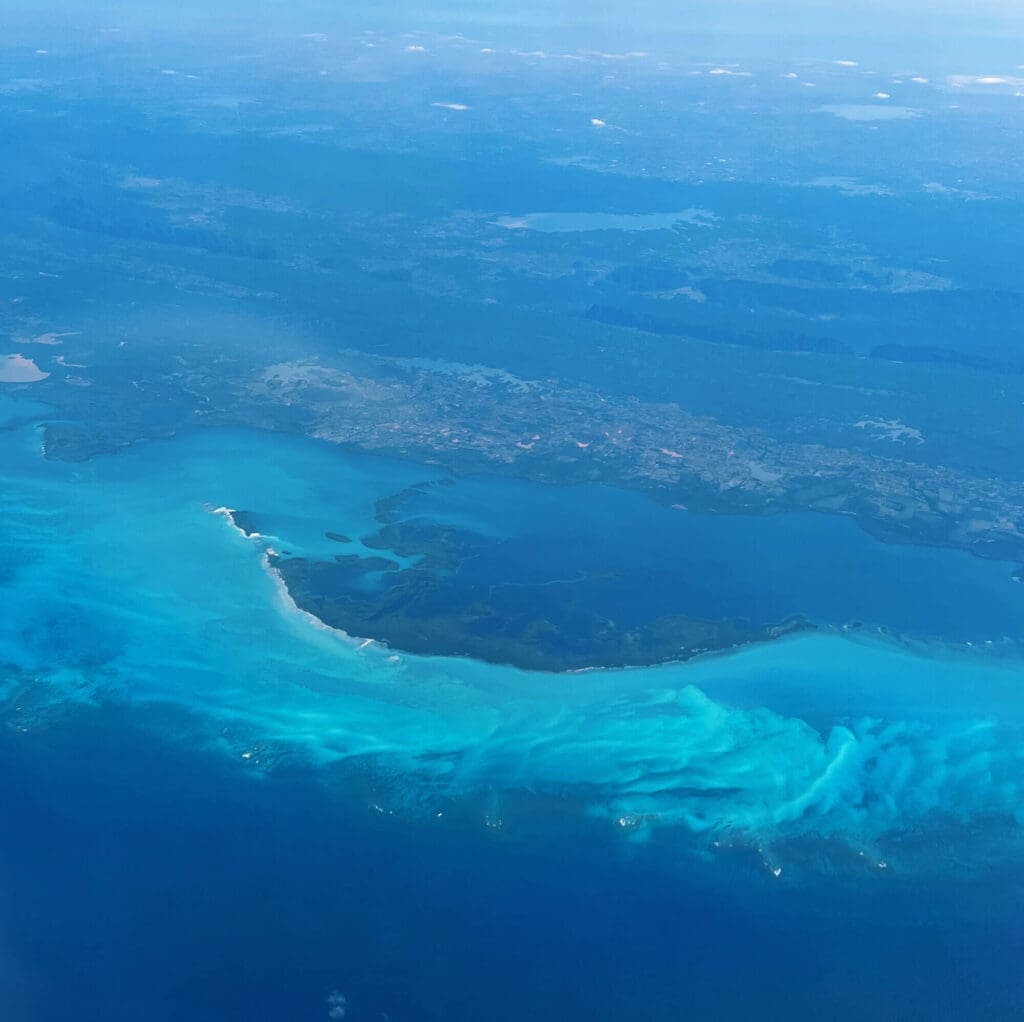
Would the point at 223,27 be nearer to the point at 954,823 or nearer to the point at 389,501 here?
the point at 389,501

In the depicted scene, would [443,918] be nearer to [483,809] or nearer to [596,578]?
[483,809]

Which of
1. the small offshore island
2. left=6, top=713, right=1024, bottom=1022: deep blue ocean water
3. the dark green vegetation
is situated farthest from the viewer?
the dark green vegetation

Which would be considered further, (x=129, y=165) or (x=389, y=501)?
(x=129, y=165)

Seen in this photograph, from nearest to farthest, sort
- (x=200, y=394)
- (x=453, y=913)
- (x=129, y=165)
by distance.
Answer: (x=453, y=913) < (x=200, y=394) < (x=129, y=165)

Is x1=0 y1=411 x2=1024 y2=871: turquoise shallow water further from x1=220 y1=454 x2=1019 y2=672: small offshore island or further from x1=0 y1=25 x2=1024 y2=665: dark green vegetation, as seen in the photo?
x1=0 y1=25 x2=1024 y2=665: dark green vegetation

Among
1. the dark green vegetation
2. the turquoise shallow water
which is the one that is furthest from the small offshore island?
the turquoise shallow water

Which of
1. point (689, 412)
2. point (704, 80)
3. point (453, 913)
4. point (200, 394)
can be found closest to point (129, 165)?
point (200, 394)
